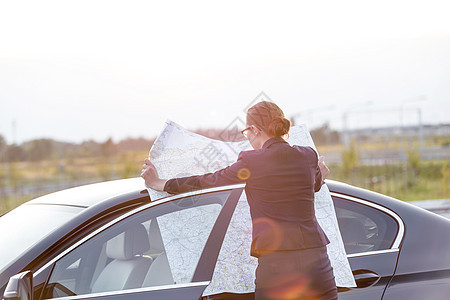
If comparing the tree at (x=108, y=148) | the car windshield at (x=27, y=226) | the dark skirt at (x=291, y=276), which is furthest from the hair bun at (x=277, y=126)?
the tree at (x=108, y=148)

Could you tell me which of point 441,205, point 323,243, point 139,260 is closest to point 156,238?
point 139,260

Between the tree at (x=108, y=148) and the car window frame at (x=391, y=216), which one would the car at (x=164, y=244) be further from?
the tree at (x=108, y=148)

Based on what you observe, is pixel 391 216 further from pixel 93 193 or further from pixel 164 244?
pixel 93 193

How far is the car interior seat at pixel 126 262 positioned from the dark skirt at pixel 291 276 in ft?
2.12

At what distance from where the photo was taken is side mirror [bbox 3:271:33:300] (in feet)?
7.78

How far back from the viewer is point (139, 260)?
3.07 m

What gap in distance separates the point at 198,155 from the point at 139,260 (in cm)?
65

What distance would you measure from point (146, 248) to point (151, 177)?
41 centimetres

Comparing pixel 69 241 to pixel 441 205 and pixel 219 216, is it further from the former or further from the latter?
pixel 441 205

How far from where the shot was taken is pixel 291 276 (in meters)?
2.65

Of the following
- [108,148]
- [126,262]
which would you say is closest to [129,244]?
[126,262]

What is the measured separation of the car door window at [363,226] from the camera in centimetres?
316

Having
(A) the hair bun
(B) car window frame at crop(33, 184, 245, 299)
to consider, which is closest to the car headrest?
(B) car window frame at crop(33, 184, 245, 299)

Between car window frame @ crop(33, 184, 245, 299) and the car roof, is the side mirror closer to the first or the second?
car window frame @ crop(33, 184, 245, 299)
